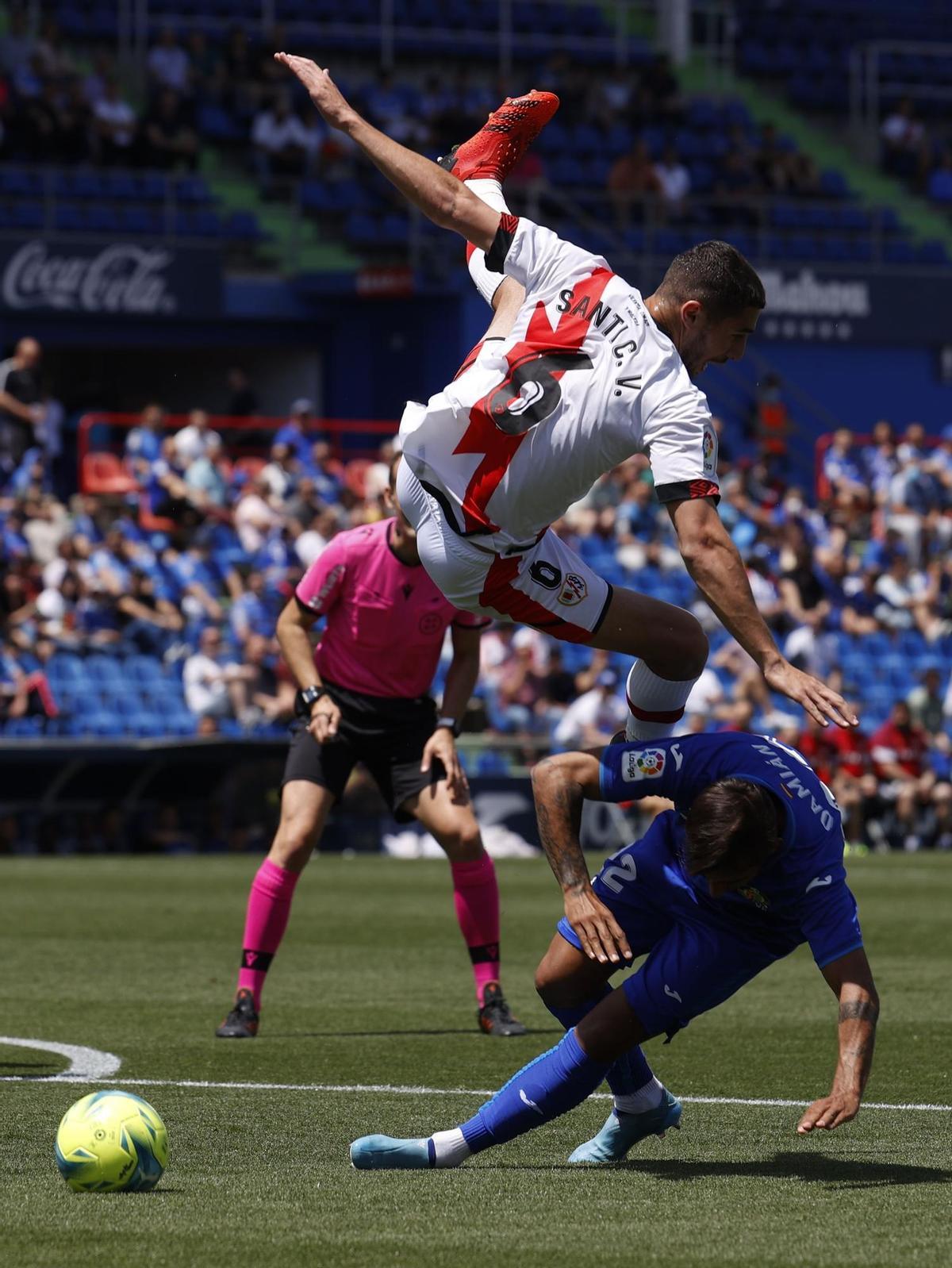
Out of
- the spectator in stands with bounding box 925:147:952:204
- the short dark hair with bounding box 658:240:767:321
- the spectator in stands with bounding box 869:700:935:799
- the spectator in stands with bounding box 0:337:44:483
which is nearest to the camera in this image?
the short dark hair with bounding box 658:240:767:321

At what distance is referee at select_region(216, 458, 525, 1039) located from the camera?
896 cm

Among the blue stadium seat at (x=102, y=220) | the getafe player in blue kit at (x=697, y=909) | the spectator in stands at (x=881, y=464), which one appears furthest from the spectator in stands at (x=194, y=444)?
the getafe player in blue kit at (x=697, y=909)

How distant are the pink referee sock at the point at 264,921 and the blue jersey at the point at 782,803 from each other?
3458mm

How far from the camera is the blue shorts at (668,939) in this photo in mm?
5793

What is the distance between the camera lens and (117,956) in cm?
1217

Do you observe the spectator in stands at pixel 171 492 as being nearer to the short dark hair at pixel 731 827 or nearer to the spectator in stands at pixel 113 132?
the spectator in stands at pixel 113 132

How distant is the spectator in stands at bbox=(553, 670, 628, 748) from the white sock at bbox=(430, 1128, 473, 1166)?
14.5 metres

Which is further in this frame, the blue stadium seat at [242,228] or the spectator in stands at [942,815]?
the blue stadium seat at [242,228]

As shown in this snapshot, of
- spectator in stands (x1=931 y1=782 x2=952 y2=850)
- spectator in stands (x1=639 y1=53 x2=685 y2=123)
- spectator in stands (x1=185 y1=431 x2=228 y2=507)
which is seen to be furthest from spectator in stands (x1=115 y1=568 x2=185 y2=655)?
spectator in stands (x1=639 y1=53 x2=685 y2=123)

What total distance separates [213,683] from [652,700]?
13954 mm

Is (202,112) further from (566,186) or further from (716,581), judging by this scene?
(716,581)

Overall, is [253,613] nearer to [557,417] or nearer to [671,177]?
[671,177]

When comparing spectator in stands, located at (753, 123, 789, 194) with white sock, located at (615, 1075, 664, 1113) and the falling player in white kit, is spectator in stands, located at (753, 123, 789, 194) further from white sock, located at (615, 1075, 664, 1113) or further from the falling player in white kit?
white sock, located at (615, 1075, 664, 1113)

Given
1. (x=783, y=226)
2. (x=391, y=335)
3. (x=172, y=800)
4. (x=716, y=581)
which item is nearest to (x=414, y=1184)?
(x=716, y=581)
